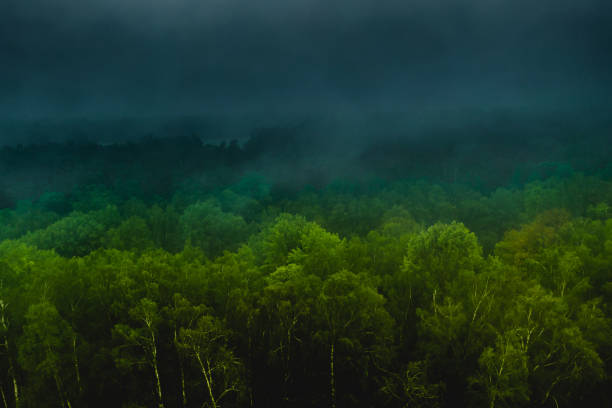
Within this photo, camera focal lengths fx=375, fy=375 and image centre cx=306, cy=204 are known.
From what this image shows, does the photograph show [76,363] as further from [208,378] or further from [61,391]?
[208,378]

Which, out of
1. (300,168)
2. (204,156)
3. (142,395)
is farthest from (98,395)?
(204,156)

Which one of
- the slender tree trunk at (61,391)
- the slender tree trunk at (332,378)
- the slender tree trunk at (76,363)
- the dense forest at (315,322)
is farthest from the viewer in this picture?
the slender tree trunk at (332,378)

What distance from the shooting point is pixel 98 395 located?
2044 cm

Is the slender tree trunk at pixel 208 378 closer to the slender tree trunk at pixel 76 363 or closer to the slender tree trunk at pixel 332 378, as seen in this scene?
the slender tree trunk at pixel 332 378

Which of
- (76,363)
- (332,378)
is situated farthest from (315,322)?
(76,363)

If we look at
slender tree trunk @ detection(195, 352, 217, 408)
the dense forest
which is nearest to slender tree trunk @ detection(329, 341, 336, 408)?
the dense forest

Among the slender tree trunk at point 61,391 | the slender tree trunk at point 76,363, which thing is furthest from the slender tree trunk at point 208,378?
the slender tree trunk at point 61,391

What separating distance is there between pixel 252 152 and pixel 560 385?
138 metres

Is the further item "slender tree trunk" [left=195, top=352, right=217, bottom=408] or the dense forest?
the dense forest

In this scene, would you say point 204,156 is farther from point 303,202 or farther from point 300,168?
point 303,202

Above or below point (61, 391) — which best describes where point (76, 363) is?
above

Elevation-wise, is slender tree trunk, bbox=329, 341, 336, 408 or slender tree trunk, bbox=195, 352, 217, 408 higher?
slender tree trunk, bbox=195, 352, 217, 408

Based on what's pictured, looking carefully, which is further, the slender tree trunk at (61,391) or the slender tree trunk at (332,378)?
the slender tree trunk at (332,378)

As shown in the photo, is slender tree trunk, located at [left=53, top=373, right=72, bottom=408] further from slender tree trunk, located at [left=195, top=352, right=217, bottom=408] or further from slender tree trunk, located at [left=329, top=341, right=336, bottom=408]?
slender tree trunk, located at [left=329, top=341, right=336, bottom=408]
